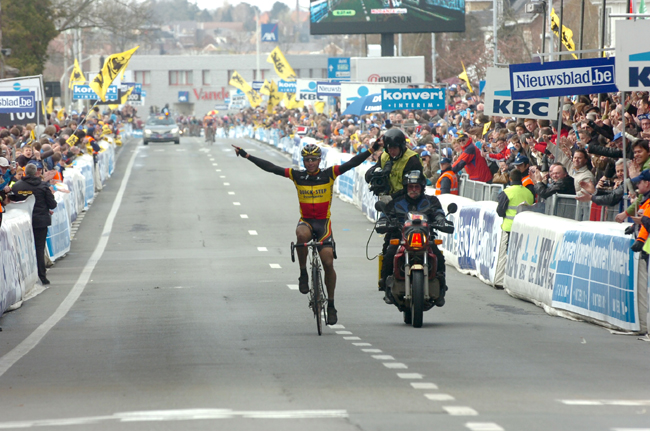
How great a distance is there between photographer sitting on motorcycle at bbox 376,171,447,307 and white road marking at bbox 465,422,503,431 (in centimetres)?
508

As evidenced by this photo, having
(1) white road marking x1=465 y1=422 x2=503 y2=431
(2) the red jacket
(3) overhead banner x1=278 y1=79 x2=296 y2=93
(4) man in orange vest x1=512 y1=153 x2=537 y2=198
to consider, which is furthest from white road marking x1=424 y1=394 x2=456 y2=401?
(3) overhead banner x1=278 y1=79 x2=296 y2=93

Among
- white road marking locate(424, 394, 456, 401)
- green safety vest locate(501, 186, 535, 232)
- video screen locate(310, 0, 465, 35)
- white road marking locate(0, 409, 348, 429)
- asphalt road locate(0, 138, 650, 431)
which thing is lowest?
asphalt road locate(0, 138, 650, 431)

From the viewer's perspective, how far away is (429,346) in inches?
424

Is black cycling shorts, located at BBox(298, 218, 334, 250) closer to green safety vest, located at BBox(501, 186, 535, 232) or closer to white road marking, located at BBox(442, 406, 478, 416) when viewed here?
white road marking, located at BBox(442, 406, 478, 416)

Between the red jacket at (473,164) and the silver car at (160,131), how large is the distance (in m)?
45.1

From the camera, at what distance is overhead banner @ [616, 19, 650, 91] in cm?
1270

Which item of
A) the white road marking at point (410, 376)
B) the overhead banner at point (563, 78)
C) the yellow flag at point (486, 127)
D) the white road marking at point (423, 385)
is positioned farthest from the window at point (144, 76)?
the white road marking at point (423, 385)

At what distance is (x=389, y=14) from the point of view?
41.5m

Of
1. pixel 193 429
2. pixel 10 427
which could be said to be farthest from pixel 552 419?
pixel 10 427

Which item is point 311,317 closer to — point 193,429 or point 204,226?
point 193,429

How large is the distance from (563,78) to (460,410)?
27.7 feet

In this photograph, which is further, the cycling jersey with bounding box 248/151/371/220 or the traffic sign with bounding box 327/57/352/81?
the traffic sign with bounding box 327/57/352/81

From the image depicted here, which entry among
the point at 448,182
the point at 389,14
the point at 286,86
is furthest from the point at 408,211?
the point at 286,86

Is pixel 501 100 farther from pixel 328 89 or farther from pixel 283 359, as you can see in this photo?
pixel 328 89
